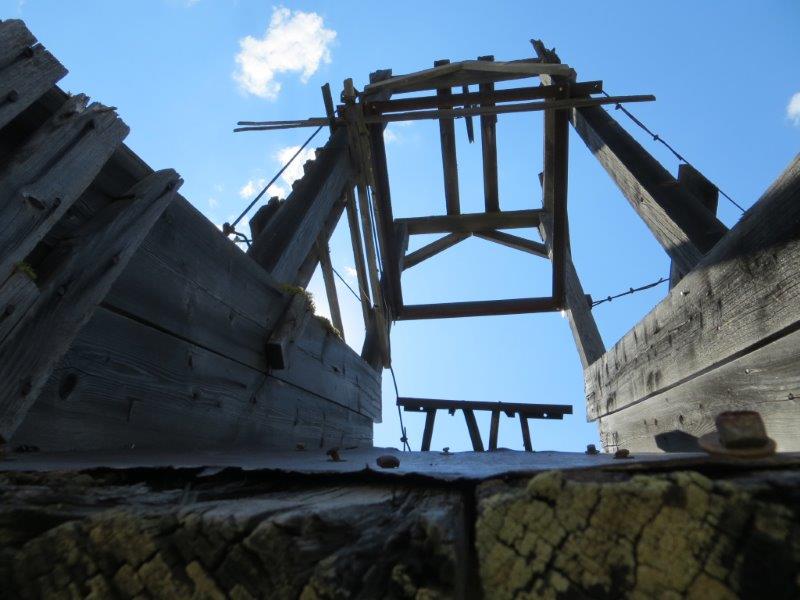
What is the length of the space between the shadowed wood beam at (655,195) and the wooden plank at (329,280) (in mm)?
2519

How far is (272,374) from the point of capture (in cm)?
251

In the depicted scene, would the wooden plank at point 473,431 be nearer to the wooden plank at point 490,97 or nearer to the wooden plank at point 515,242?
the wooden plank at point 515,242

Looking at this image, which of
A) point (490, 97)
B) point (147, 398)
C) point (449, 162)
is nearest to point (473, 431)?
point (449, 162)

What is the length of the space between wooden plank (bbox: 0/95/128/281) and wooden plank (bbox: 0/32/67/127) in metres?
0.09

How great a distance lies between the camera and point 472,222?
6672mm

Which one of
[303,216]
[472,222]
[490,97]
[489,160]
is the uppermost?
[489,160]

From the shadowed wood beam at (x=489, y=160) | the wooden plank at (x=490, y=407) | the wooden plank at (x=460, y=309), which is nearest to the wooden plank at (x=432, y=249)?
the shadowed wood beam at (x=489, y=160)

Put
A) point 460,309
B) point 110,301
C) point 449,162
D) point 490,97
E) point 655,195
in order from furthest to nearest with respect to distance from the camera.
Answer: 1. point 449,162
2. point 460,309
3. point 490,97
4. point 655,195
5. point 110,301

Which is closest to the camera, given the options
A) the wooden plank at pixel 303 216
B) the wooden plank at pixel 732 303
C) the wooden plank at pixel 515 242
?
the wooden plank at pixel 732 303

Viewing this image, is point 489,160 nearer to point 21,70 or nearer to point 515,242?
point 515,242

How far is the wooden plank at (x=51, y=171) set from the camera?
121 centimetres

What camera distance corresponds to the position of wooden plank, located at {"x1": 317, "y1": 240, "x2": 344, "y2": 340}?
4.47 metres

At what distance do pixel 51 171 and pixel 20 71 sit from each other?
28 centimetres

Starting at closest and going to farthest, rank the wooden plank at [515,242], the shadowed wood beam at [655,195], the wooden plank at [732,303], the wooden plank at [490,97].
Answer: the wooden plank at [732,303] → the shadowed wood beam at [655,195] → the wooden plank at [490,97] → the wooden plank at [515,242]
